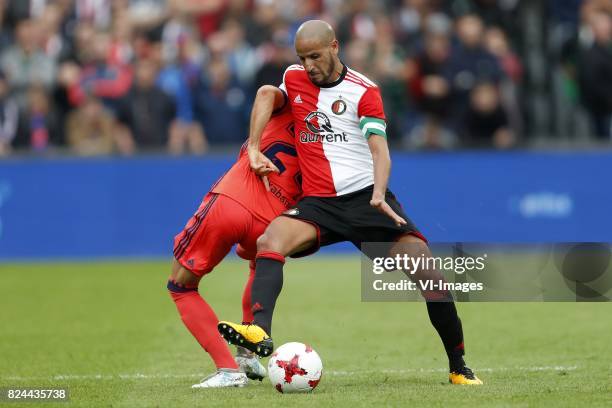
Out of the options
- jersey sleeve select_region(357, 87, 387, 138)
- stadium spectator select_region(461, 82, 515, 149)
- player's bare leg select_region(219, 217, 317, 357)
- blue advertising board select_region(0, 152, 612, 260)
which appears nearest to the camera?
player's bare leg select_region(219, 217, 317, 357)

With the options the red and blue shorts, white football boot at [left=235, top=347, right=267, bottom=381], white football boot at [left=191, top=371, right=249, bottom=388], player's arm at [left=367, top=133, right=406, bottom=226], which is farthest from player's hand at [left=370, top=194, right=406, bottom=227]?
white football boot at [left=235, top=347, right=267, bottom=381]

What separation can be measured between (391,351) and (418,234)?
7.47ft

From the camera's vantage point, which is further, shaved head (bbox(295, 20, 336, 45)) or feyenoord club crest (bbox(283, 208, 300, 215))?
feyenoord club crest (bbox(283, 208, 300, 215))

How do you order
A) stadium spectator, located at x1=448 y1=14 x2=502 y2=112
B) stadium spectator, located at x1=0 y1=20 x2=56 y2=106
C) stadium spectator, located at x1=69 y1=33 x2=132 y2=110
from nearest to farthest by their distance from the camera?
1. stadium spectator, located at x1=448 y1=14 x2=502 y2=112
2. stadium spectator, located at x1=69 y1=33 x2=132 y2=110
3. stadium spectator, located at x1=0 y1=20 x2=56 y2=106

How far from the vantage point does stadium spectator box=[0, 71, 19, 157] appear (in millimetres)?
19172

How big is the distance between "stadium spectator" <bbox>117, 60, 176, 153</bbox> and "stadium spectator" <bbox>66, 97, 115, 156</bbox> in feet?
0.74

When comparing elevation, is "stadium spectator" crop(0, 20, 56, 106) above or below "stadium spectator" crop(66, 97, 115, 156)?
above

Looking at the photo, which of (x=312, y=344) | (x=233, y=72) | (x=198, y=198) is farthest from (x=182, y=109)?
(x=312, y=344)

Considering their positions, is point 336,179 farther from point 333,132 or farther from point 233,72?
point 233,72

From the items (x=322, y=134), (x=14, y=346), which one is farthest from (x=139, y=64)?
(x=322, y=134)

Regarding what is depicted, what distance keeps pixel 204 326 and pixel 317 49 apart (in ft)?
6.85

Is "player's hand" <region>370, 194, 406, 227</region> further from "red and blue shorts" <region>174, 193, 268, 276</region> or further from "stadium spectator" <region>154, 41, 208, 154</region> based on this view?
"stadium spectator" <region>154, 41, 208, 154</region>

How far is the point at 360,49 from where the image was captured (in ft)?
63.2

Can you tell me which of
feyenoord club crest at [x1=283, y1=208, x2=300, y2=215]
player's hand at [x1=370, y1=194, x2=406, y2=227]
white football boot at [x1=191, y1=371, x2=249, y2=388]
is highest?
player's hand at [x1=370, y1=194, x2=406, y2=227]
